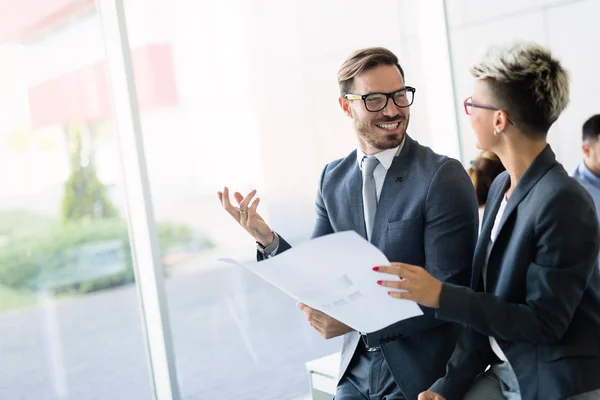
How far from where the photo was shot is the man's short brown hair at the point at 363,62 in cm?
246

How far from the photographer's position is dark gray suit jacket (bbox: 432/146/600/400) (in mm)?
1810

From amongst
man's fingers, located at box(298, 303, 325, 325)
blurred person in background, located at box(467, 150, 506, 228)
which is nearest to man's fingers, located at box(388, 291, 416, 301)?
man's fingers, located at box(298, 303, 325, 325)

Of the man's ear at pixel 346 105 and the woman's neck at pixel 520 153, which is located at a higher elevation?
the man's ear at pixel 346 105

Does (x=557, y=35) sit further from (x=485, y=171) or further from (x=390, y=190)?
(x=390, y=190)

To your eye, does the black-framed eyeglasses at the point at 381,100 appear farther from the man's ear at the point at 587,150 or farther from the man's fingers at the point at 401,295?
the man's ear at the point at 587,150

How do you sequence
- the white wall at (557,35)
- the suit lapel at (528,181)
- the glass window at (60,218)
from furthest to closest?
1. the white wall at (557,35)
2. the glass window at (60,218)
3. the suit lapel at (528,181)

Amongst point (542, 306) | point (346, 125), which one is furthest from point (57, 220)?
point (542, 306)

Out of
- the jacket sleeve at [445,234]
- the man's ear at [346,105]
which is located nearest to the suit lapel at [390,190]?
the jacket sleeve at [445,234]

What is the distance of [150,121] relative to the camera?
3975mm

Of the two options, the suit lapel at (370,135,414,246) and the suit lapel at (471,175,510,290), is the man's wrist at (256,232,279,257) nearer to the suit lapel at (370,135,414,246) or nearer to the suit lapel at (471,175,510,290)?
the suit lapel at (370,135,414,246)

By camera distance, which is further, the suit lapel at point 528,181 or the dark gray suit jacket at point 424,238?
the dark gray suit jacket at point 424,238

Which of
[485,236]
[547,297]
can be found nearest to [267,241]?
[485,236]

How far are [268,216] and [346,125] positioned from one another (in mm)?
820

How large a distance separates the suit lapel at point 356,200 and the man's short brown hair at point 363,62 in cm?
27
